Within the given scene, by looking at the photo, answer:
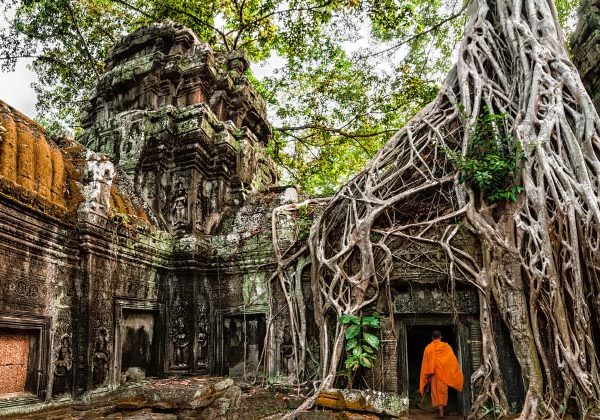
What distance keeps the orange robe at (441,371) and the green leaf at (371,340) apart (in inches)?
36.8

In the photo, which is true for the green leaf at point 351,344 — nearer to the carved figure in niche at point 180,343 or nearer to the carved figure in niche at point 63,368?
the carved figure in niche at point 180,343

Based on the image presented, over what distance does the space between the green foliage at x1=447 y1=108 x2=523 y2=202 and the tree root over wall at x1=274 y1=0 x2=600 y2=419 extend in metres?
0.09

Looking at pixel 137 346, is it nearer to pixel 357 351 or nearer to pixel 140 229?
pixel 140 229

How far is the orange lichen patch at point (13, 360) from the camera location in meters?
3.68

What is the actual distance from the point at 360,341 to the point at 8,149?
3914mm

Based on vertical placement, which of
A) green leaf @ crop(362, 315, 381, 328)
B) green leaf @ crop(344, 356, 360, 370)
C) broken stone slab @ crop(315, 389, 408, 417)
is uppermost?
green leaf @ crop(362, 315, 381, 328)

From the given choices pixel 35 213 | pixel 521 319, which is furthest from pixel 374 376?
pixel 35 213

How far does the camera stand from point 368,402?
361 cm

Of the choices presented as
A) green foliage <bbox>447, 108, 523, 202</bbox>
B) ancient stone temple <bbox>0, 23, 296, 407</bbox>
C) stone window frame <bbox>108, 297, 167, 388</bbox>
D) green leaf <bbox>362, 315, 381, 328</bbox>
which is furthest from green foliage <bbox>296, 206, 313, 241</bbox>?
stone window frame <bbox>108, 297, 167, 388</bbox>

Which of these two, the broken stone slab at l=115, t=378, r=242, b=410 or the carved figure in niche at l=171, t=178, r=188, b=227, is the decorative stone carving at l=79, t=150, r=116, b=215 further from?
the broken stone slab at l=115, t=378, r=242, b=410

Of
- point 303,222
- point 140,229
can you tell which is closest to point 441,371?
point 303,222

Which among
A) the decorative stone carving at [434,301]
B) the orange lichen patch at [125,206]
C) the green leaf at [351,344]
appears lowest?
the green leaf at [351,344]

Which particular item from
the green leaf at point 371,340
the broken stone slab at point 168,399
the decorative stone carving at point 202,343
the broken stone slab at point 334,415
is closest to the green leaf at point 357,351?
the green leaf at point 371,340

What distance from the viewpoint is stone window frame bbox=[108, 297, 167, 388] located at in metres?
4.77
